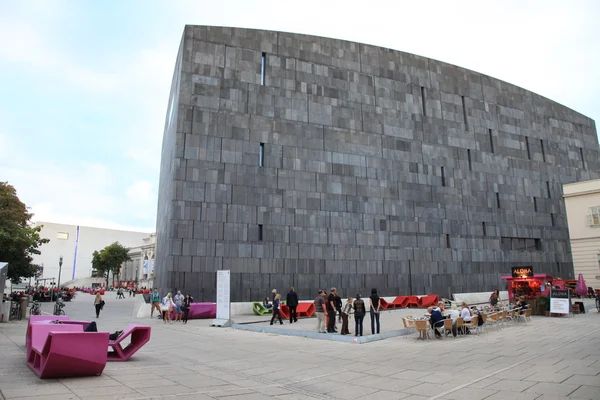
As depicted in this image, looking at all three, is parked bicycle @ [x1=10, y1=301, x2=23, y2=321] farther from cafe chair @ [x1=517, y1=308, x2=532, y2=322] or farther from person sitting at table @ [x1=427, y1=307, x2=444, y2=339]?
cafe chair @ [x1=517, y1=308, x2=532, y2=322]

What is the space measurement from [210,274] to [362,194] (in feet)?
41.8

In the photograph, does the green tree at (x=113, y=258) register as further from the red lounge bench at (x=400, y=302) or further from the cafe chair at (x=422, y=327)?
the cafe chair at (x=422, y=327)

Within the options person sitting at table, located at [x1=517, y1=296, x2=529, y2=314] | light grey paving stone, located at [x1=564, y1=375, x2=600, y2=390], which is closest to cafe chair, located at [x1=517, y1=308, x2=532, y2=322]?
person sitting at table, located at [x1=517, y1=296, x2=529, y2=314]

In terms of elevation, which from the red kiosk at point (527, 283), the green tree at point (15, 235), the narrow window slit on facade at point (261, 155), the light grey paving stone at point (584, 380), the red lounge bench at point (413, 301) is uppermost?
the narrow window slit on facade at point (261, 155)

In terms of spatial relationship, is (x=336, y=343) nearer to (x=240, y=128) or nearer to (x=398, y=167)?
(x=240, y=128)

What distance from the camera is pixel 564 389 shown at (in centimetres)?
666

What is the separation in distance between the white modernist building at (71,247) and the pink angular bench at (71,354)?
358ft

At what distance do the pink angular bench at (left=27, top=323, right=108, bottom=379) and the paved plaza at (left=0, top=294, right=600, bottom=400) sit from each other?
0.20 meters

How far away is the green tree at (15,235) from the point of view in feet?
89.7

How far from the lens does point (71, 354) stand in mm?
7387

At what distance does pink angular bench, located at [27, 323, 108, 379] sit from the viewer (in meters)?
7.24

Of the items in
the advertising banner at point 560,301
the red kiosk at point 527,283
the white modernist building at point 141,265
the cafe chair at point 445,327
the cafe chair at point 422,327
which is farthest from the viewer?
the white modernist building at point 141,265

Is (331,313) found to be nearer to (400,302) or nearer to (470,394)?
(470,394)

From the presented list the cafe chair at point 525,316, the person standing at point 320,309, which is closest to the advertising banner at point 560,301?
the cafe chair at point 525,316
